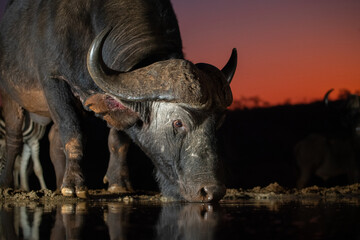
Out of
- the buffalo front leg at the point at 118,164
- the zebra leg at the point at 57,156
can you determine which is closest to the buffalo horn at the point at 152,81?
the buffalo front leg at the point at 118,164

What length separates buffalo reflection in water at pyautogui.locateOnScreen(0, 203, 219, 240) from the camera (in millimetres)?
2340

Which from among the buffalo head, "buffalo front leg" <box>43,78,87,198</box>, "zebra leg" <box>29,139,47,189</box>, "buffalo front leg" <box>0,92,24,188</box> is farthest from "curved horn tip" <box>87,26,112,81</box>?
"zebra leg" <box>29,139,47,189</box>

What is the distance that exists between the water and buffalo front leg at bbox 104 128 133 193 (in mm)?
2429

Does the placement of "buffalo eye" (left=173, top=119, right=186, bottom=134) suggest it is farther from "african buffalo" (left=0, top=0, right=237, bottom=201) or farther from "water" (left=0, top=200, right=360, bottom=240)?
"water" (left=0, top=200, right=360, bottom=240)

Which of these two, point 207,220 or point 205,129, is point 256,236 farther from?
point 205,129

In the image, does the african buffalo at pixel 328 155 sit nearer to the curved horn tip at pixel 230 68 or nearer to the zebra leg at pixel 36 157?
the zebra leg at pixel 36 157

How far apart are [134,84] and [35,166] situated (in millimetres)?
5221

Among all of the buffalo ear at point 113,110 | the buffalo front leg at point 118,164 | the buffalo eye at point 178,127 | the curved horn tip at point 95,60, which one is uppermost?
the curved horn tip at point 95,60

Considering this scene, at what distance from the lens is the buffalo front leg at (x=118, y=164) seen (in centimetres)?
604

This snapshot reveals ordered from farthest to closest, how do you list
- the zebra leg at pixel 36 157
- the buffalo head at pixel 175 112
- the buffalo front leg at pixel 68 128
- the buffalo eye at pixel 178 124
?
the zebra leg at pixel 36 157
the buffalo front leg at pixel 68 128
the buffalo eye at pixel 178 124
the buffalo head at pixel 175 112

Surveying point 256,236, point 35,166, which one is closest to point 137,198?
point 256,236

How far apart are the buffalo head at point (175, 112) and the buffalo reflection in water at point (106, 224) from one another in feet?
1.42

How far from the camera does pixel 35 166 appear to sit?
8.99m

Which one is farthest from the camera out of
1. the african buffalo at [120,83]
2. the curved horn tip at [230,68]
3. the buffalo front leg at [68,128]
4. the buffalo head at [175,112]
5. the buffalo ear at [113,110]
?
the curved horn tip at [230,68]
